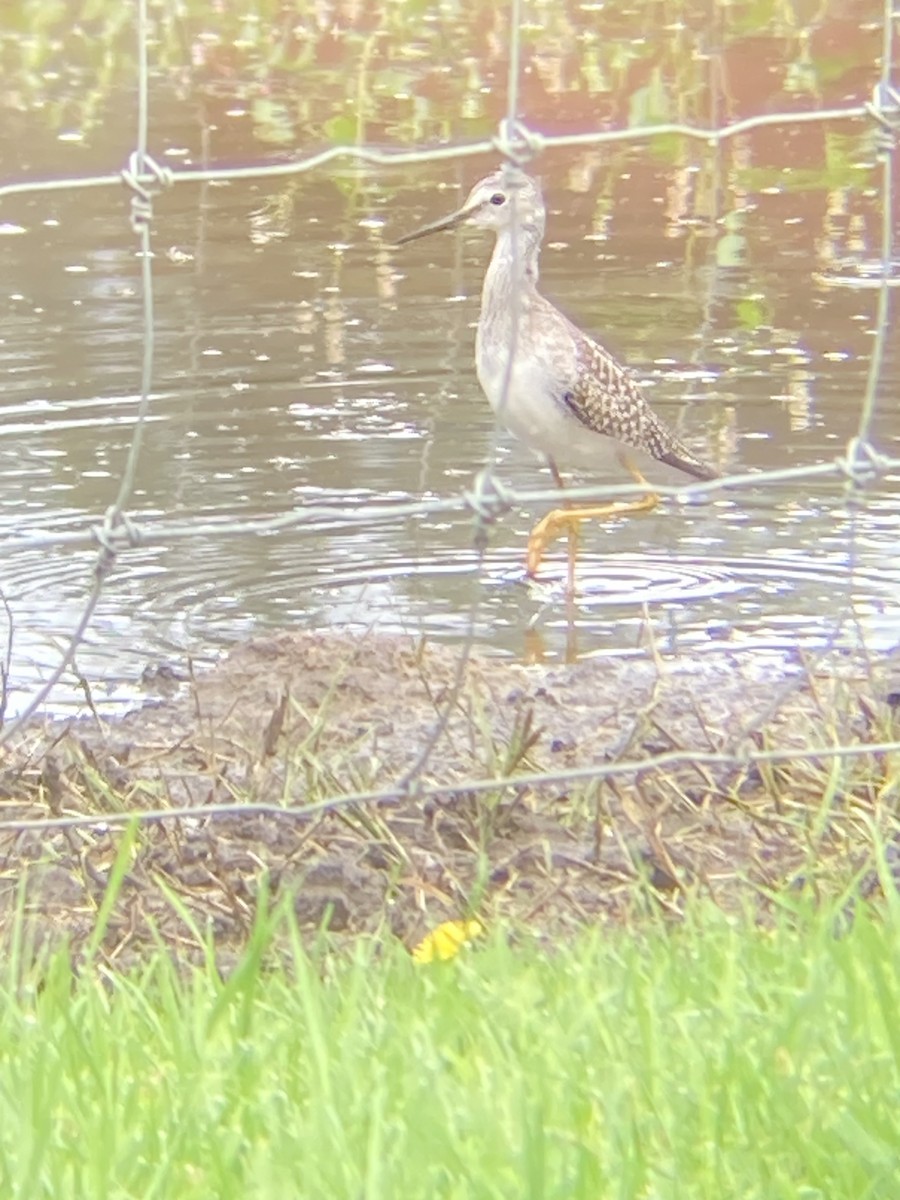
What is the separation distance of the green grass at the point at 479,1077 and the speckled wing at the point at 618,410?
13.2ft

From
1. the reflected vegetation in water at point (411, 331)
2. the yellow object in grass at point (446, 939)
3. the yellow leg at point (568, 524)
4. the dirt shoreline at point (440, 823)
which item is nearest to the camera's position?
the yellow object in grass at point (446, 939)

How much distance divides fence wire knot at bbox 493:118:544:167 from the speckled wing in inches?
144

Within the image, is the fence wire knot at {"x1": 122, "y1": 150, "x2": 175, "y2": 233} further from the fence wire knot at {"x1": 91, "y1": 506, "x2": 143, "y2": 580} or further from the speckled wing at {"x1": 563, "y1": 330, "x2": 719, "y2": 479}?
the speckled wing at {"x1": 563, "y1": 330, "x2": 719, "y2": 479}

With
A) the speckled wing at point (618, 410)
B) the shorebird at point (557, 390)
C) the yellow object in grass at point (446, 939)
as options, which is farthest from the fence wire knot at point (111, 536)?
the speckled wing at point (618, 410)

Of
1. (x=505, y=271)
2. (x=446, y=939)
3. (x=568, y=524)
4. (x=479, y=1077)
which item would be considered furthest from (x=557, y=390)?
(x=479, y=1077)

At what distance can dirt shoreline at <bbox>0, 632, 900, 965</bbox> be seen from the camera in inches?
159

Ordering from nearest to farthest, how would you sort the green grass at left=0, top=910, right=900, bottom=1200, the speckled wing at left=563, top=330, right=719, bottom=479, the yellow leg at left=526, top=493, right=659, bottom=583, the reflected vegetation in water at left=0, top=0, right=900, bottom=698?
the green grass at left=0, top=910, right=900, bottom=1200 → the reflected vegetation in water at left=0, top=0, right=900, bottom=698 → the yellow leg at left=526, top=493, right=659, bottom=583 → the speckled wing at left=563, top=330, right=719, bottom=479

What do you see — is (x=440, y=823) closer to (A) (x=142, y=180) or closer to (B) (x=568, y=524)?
(A) (x=142, y=180)

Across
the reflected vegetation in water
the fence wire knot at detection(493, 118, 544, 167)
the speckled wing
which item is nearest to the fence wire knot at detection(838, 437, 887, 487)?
the reflected vegetation in water

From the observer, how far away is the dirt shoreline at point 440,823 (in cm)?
403

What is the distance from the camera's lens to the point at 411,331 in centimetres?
902

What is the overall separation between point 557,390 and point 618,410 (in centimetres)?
20

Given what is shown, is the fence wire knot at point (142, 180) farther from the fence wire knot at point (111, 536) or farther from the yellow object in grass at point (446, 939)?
the yellow object in grass at point (446, 939)

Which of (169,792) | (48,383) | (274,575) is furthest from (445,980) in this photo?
(48,383)
